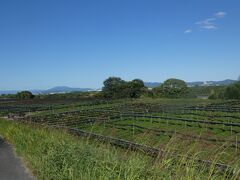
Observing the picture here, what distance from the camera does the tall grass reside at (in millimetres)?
6312

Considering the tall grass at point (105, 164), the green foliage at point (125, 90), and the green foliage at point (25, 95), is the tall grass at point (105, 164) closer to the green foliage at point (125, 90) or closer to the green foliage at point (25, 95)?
the green foliage at point (125, 90)

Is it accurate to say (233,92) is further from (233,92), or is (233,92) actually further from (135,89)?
(135,89)

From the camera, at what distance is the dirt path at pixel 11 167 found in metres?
10.8

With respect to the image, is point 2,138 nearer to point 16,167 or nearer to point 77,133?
point 77,133

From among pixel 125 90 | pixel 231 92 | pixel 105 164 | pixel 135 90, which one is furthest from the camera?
pixel 135 90

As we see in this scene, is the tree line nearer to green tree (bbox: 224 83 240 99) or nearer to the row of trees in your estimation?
the row of trees

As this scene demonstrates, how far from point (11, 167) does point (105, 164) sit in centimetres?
511

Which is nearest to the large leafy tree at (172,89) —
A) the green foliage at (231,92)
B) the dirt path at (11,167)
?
the green foliage at (231,92)

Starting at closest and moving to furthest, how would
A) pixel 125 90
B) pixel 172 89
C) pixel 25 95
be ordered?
pixel 125 90 < pixel 25 95 < pixel 172 89

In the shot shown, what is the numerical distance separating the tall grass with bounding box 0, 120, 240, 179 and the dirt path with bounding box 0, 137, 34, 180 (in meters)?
0.29

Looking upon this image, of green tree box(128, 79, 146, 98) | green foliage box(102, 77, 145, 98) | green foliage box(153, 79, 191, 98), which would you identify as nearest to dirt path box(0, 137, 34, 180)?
green foliage box(102, 77, 145, 98)

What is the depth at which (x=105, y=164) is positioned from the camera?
821cm

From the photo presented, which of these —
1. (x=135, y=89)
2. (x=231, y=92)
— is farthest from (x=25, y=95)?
(x=231, y=92)

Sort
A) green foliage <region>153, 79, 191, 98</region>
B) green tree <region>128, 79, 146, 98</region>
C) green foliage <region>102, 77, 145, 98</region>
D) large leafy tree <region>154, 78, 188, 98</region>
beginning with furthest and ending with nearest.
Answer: large leafy tree <region>154, 78, 188, 98</region>, green foliage <region>153, 79, 191, 98</region>, green tree <region>128, 79, 146, 98</region>, green foliage <region>102, 77, 145, 98</region>
